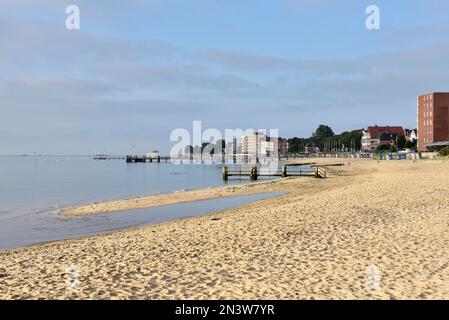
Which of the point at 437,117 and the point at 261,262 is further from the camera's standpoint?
the point at 437,117

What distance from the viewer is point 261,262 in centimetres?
871

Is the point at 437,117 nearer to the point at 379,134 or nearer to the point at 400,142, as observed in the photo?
the point at 400,142

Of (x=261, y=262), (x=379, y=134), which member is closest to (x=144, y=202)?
(x=261, y=262)

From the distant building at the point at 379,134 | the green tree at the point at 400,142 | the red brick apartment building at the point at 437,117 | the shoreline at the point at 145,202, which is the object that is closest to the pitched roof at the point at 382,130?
the distant building at the point at 379,134

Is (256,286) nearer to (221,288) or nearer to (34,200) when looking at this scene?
(221,288)

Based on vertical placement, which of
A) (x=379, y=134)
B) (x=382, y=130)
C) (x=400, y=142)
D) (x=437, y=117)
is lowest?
(x=400, y=142)

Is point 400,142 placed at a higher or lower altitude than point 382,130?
lower

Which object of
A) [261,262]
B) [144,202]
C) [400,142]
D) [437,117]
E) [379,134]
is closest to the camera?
[261,262]

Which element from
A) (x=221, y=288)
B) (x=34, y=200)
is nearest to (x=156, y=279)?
(x=221, y=288)

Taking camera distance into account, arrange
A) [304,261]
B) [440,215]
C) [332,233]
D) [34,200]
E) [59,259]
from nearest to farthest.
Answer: [304,261], [59,259], [332,233], [440,215], [34,200]

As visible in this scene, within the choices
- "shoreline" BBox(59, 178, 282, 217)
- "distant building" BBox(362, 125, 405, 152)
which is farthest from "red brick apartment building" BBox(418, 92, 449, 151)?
"shoreline" BBox(59, 178, 282, 217)

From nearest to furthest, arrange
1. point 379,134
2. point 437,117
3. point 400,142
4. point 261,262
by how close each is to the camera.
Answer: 1. point 261,262
2. point 437,117
3. point 400,142
4. point 379,134

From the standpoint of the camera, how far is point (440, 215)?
14.0 metres
